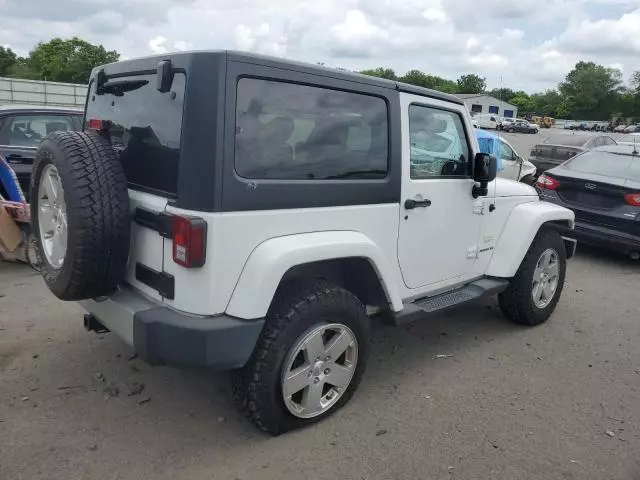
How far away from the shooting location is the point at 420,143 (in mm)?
3623

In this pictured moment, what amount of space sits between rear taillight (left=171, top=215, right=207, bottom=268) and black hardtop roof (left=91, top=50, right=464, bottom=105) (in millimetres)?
728

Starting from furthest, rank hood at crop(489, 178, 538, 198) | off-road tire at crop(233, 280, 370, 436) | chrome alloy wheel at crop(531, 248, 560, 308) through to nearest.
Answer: chrome alloy wheel at crop(531, 248, 560, 308), hood at crop(489, 178, 538, 198), off-road tire at crop(233, 280, 370, 436)

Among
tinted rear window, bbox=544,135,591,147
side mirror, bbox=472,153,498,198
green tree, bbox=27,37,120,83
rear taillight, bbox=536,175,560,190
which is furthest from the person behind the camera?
green tree, bbox=27,37,120,83

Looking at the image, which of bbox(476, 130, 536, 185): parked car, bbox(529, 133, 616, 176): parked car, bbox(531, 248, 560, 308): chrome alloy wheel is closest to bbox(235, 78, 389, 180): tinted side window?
bbox(531, 248, 560, 308): chrome alloy wheel

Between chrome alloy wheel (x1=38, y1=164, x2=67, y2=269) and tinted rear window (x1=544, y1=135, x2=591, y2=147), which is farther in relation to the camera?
tinted rear window (x1=544, y1=135, x2=591, y2=147)

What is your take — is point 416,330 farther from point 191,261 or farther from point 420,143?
point 191,261

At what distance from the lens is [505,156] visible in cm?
1209

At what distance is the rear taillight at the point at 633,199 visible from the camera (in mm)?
6918

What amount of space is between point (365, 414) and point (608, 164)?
6206 mm

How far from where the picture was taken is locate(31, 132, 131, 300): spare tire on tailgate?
2.62 metres

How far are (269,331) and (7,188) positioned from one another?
4.34m

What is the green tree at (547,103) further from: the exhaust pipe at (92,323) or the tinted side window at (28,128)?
the exhaust pipe at (92,323)

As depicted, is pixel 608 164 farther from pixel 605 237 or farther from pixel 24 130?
pixel 24 130

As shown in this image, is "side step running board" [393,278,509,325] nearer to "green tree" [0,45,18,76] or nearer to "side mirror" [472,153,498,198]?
"side mirror" [472,153,498,198]
